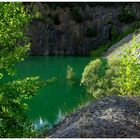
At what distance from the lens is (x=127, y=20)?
4808 inches

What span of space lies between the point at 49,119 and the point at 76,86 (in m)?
18.6

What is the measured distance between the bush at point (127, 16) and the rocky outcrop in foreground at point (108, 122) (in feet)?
332

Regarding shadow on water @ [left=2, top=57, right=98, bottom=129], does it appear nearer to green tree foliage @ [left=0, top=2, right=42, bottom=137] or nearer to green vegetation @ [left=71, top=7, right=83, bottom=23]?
green tree foliage @ [left=0, top=2, right=42, bottom=137]

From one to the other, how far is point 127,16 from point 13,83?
344 feet

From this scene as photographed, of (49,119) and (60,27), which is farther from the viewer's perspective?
(60,27)

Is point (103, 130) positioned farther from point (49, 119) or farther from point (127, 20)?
point (127, 20)

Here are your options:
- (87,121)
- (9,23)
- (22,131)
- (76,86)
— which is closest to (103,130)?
(87,121)

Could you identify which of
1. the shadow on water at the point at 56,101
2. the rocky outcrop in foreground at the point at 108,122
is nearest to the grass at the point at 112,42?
the shadow on water at the point at 56,101

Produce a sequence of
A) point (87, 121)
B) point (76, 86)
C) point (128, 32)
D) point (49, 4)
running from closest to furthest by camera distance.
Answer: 1. point (87, 121)
2. point (76, 86)
3. point (128, 32)
4. point (49, 4)

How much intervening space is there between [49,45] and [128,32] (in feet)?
66.6

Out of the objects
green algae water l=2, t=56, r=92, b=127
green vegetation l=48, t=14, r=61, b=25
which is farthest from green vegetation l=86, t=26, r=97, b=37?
green algae water l=2, t=56, r=92, b=127

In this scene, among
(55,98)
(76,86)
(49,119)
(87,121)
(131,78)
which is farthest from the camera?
(76,86)

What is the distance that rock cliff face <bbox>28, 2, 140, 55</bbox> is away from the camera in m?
119

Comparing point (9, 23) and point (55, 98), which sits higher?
point (9, 23)
